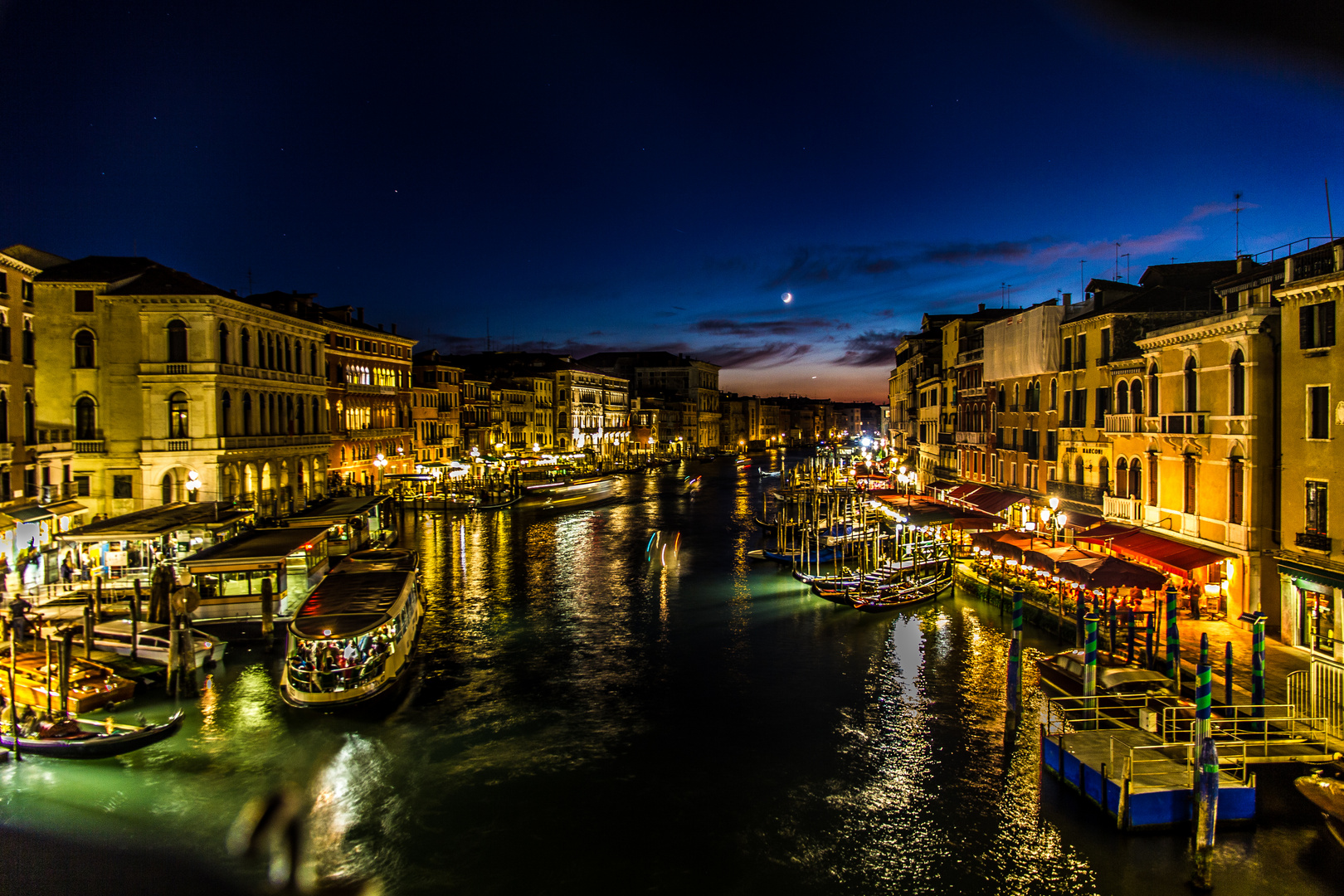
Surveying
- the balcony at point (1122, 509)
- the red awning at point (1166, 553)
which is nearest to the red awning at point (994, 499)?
the balcony at point (1122, 509)

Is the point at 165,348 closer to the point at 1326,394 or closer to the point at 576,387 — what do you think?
the point at 1326,394

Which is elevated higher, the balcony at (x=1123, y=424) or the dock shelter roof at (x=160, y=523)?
the balcony at (x=1123, y=424)

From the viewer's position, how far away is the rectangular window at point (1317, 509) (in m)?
16.2

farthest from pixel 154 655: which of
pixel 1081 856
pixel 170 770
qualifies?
pixel 1081 856

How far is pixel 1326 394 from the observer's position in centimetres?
1608

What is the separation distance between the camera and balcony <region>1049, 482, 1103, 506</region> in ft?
86.9

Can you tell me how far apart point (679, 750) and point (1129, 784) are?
7.50 metres

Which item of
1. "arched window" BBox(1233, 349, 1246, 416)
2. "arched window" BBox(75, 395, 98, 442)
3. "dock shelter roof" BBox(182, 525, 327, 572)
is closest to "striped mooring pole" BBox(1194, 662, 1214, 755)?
"arched window" BBox(1233, 349, 1246, 416)

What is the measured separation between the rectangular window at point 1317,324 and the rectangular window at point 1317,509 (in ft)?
10.00

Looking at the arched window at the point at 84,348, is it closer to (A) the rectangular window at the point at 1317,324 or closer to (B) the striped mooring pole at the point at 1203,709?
(B) the striped mooring pole at the point at 1203,709

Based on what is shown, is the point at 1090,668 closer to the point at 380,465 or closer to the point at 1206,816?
the point at 1206,816

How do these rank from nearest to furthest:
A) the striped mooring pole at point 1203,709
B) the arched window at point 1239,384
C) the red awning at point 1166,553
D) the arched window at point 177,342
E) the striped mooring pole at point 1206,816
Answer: the striped mooring pole at point 1206,816, the striped mooring pole at point 1203,709, the arched window at point 1239,384, the red awning at point 1166,553, the arched window at point 177,342

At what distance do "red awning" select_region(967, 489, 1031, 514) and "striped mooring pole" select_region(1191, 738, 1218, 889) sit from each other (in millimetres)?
21037

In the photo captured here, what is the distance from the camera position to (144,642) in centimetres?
1794
